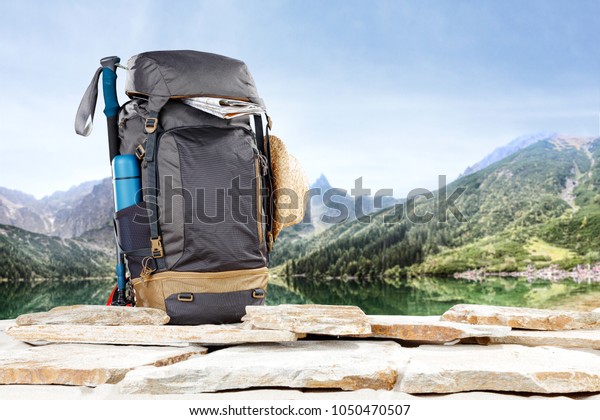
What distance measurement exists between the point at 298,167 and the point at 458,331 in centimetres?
206

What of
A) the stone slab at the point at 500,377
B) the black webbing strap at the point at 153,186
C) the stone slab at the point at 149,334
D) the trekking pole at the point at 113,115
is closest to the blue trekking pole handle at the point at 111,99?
the trekking pole at the point at 113,115

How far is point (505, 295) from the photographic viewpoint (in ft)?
47.5

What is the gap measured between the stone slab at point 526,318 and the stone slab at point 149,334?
1.49 meters

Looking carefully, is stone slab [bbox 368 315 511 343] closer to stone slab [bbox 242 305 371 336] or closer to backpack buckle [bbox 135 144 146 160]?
stone slab [bbox 242 305 371 336]

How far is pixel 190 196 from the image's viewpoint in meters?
4.61

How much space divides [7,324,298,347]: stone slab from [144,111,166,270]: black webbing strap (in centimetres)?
71

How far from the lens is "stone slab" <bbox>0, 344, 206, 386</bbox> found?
3.35 meters

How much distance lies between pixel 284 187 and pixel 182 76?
1264 millimetres

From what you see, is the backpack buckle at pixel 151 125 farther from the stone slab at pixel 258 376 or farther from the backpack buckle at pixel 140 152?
the stone slab at pixel 258 376

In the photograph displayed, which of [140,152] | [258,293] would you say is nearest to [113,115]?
[140,152]

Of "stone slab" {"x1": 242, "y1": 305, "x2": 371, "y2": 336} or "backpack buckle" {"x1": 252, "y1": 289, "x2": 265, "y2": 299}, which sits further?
"backpack buckle" {"x1": 252, "y1": 289, "x2": 265, "y2": 299}

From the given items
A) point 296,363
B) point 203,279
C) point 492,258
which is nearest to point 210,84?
point 203,279

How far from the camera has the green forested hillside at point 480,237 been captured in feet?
94.5

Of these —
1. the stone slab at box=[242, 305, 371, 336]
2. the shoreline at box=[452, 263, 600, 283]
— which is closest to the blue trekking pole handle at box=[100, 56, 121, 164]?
the stone slab at box=[242, 305, 371, 336]
